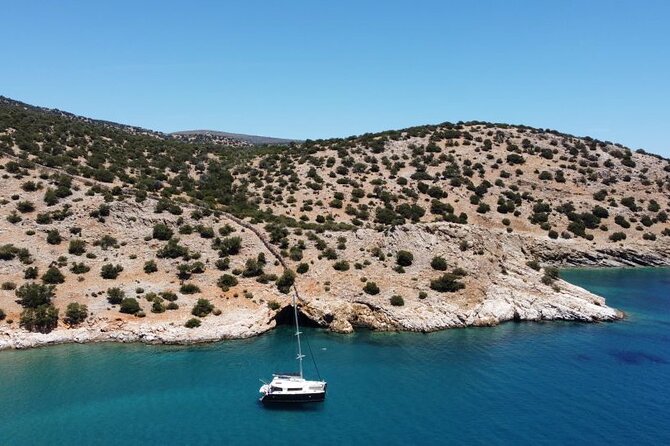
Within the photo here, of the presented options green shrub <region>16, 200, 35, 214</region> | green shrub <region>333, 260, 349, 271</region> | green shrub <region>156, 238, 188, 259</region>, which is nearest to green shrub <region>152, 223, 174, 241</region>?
green shrub <region>156, 238, 188, 259</region>

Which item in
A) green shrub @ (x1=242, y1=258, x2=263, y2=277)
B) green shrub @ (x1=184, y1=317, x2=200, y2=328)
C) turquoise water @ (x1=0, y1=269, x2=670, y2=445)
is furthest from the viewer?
green shrub @ (x1=242, y1=258, x2=263, y2=277)

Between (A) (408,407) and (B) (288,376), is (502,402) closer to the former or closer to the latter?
(A) (408,407)

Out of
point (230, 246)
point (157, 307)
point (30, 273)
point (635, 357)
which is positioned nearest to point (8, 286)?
point (30, 273)

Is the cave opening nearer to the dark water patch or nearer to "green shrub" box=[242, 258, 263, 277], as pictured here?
"green shrub" box=[242, 258, 263, 277]

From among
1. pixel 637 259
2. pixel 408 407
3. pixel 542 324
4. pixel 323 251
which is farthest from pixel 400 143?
pixel 408 407

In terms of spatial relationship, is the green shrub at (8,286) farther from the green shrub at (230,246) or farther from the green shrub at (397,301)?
the green shrub at (397,301)

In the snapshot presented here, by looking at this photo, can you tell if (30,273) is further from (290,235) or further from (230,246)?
(290,235)
